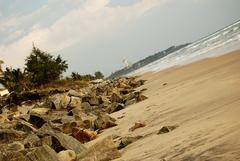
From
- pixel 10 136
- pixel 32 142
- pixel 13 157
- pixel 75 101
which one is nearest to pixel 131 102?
pixel 75 101

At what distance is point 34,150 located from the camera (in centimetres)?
664

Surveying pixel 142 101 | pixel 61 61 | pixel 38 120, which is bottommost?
pixel 142 101

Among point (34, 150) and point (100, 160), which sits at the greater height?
point (34, 150)

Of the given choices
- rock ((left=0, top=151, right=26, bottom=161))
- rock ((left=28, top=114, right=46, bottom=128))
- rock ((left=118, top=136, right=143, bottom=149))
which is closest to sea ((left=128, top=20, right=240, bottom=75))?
rock ((left=28, top=114, right=46, bottom=128))

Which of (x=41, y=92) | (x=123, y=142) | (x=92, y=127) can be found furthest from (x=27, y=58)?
(x=123, y=142)

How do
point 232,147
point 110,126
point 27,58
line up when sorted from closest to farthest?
point 232,147, point 110,126, point 27,58

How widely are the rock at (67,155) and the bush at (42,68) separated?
4123 centimetres

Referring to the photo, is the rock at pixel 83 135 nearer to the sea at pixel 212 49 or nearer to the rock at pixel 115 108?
the rock at pixel 115 108

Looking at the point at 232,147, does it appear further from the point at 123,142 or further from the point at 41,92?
the point at 41,92

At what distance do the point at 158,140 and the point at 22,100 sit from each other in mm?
26287

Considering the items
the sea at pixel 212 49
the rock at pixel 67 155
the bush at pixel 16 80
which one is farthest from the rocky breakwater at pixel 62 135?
the bush at pixel 16 80

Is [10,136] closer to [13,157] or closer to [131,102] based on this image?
[13,157]

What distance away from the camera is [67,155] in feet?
23.6

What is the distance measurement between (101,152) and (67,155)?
2.67 feet
